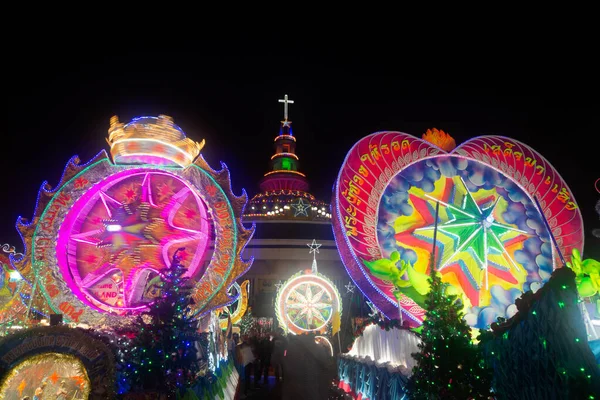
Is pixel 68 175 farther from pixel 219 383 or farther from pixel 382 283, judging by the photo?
pixel 382 283

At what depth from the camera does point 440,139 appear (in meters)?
12.5

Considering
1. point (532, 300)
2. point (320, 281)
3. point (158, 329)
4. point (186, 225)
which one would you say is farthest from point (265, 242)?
point (532, 300)

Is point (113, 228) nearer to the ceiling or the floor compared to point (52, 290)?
nearer to the ceiling

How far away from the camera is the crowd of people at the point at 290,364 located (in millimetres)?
11055

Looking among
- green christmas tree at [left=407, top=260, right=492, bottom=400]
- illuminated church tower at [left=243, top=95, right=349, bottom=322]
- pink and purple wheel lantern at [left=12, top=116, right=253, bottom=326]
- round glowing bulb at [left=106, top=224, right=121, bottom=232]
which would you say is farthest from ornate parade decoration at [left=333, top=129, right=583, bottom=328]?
illuminated church tower at [left=243, top=95, right=349, bottom=322]

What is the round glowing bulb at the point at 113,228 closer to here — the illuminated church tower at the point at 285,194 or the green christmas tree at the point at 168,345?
the green christmas tree at the point at 168,345

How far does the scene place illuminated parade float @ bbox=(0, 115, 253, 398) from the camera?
1076 cm

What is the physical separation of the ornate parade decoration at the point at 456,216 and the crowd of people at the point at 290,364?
317 cm

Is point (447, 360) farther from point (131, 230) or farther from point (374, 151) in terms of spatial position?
point (131, 230)

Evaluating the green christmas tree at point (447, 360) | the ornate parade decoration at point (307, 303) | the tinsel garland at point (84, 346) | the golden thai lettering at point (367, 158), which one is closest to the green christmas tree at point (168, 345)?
the tinsel garland at point (84, 346)

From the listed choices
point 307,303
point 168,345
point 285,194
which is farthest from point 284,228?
point 168,345

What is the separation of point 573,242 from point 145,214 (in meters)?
13.4

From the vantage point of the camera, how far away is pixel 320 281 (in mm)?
18250

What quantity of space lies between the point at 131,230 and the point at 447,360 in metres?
9.53
